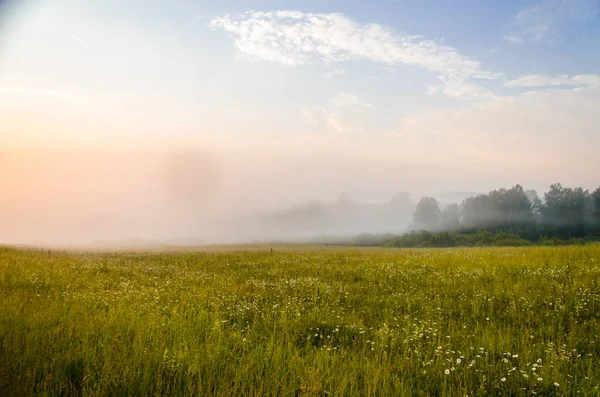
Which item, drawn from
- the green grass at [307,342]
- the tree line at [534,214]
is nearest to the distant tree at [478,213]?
the tree line at [534,214]

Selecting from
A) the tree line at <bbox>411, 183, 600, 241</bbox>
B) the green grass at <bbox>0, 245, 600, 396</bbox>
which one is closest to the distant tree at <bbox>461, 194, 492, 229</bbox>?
the tree line at <bbox>411, 183, 600, 241</bbox>

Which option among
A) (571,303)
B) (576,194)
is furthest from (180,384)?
(576,194)

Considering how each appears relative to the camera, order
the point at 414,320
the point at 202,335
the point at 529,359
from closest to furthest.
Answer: the point at 529,359
the point at 202,335
the point at 414,320

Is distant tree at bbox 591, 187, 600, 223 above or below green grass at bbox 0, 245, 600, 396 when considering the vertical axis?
above

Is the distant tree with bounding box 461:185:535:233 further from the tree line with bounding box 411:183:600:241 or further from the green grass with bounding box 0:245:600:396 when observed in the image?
the green grass with bounding box 0:245:600:396

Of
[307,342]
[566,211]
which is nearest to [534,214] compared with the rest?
[566,211]

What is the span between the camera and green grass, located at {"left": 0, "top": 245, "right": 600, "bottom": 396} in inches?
181

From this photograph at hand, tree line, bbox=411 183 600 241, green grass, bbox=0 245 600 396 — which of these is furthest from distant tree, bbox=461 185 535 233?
green grass, bbox=0 245 600 396

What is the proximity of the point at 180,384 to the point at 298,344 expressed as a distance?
2.59m

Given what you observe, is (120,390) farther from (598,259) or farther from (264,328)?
(598,259)

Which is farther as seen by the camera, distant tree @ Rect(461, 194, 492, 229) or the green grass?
distant tree @ Rect(461, 194, 492, 229)

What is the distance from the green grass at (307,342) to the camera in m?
4.60

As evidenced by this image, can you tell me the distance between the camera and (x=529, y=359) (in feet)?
19.1

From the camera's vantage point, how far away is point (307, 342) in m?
6.38
